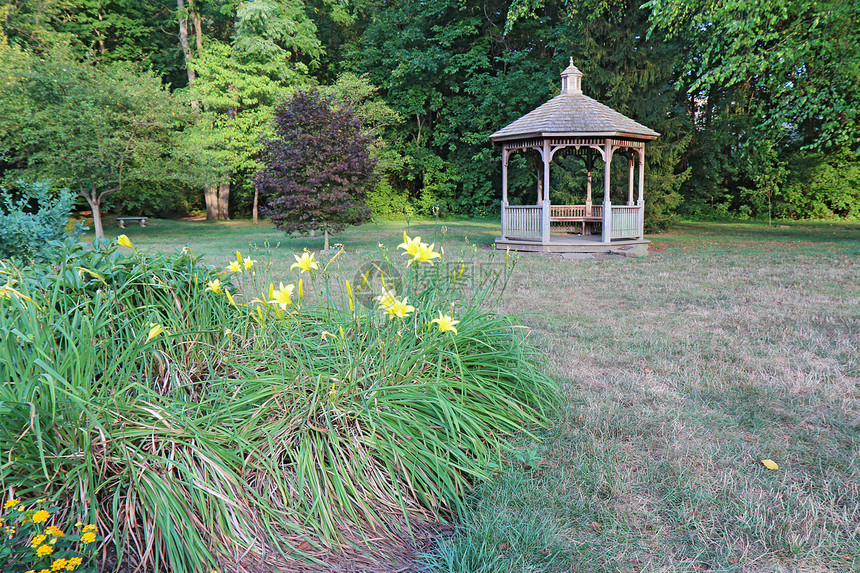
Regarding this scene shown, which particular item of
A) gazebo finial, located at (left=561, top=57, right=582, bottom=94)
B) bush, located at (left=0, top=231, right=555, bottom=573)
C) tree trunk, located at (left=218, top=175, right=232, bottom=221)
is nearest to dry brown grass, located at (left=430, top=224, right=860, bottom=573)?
bush, located at (left=0, top=231, right=555, bottom=573)

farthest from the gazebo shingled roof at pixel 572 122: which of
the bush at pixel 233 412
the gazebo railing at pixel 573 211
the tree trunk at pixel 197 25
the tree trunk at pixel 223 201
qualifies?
the tree trunk at pixel 223 201

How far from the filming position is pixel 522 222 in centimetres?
1345

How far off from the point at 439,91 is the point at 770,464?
2600 cm

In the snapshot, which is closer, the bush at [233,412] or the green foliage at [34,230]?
the bush at [233,412]

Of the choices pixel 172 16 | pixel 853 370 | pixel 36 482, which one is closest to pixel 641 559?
pixel 36 482

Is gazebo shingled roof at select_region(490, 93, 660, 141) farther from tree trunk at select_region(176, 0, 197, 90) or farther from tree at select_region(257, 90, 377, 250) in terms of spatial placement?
tree trunk at select_region(176, 0, 197, 90)

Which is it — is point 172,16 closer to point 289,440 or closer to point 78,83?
point 78,83

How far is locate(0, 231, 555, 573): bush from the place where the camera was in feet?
6.08

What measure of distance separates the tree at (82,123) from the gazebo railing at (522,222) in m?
10.7

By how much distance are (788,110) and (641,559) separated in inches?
553

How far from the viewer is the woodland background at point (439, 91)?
12.9 metres

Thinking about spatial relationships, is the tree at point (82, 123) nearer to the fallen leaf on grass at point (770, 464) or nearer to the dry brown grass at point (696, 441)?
the dry brown grass at point (696, 441)

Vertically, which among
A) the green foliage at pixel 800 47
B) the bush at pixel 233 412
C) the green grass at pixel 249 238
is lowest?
the bush at pixel 233 412

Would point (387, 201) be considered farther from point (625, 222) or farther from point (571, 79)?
point (625, 222)
